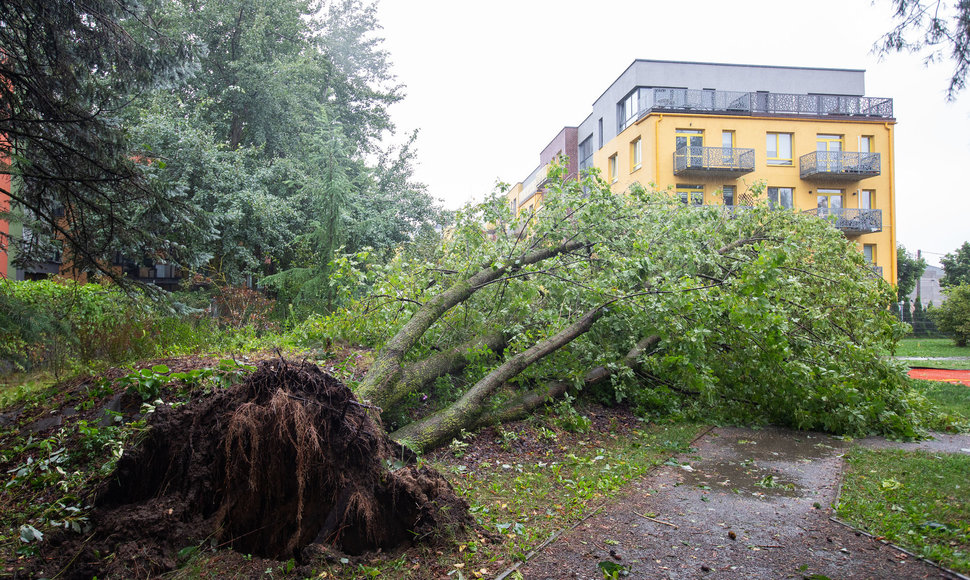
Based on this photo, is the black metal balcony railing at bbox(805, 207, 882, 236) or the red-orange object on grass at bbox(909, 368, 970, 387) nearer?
the red-orange object on grass at bbox(909, 368, 970, 387)

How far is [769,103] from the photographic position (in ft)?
83.2

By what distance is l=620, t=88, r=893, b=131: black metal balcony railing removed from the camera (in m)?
24.5

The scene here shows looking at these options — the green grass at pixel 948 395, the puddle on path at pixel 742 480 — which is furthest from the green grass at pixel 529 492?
the green grass at pixel 948 395

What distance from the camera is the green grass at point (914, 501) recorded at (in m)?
3.07

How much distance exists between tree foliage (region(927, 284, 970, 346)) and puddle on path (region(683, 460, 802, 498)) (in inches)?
875

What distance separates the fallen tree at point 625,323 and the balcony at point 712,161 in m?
16.5

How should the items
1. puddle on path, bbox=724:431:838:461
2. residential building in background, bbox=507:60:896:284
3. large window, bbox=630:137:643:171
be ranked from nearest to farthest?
1. puddle on path, bbox=724:431:838:461
2. residential building in background, bbox=507:60:896:284
3. large window, bbox=630:137:643:171

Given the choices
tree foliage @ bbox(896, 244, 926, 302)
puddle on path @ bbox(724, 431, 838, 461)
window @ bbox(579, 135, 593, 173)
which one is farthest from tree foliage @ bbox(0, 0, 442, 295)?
tree foliage @ bbox(896, 244, 926, 302)

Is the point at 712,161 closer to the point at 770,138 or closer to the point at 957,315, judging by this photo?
the point at 770,138

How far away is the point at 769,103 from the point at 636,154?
6.39 metres

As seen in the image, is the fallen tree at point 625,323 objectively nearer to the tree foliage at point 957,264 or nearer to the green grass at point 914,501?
the green grass at point 914,501

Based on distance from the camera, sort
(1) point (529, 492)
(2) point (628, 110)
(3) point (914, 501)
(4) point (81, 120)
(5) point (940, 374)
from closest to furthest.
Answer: (3) point (914, 501)
(1) point (529, 492)
(4) point (81, 120)
(5) point (940, 374)
(2) point (628, 110)

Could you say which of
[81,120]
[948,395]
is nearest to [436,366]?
[81,120]

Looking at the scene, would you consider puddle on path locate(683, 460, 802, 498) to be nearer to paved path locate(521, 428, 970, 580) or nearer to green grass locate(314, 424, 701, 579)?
paved path locate(521, 428, 970, 580)
